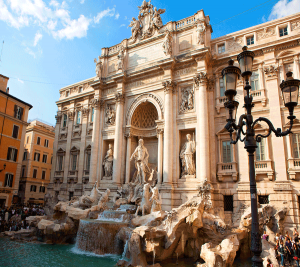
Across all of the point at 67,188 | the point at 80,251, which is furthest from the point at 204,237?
the point at 67,188

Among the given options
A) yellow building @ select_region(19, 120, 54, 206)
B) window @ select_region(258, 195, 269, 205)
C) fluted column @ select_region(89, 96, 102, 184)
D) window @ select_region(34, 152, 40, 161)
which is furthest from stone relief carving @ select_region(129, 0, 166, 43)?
window @ select_region(34, 152, 40, 161)

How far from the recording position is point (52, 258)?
11.9 meters

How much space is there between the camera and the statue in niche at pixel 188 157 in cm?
1745

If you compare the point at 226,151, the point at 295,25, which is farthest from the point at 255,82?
the point at 226,151

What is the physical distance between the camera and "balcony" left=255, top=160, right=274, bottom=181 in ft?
48.9

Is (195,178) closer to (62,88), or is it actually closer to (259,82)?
(259,82)

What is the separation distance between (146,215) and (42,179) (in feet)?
94.7

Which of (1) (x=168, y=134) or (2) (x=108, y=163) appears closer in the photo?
(1) (x=168, y=134)

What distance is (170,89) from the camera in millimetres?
19125

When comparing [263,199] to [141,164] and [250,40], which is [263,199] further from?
[250,40]

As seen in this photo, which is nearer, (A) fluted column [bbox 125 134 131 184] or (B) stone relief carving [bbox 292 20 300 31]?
(B) stone relief carving [bbox 292 20 300 31]

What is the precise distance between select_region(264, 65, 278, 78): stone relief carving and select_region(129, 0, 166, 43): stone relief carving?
9923mm

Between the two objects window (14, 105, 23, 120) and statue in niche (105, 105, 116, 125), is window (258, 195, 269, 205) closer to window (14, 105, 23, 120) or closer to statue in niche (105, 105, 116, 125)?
statue in niche (105, 105, 116, 125)

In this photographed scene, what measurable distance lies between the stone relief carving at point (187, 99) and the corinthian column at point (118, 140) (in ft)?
18.4
